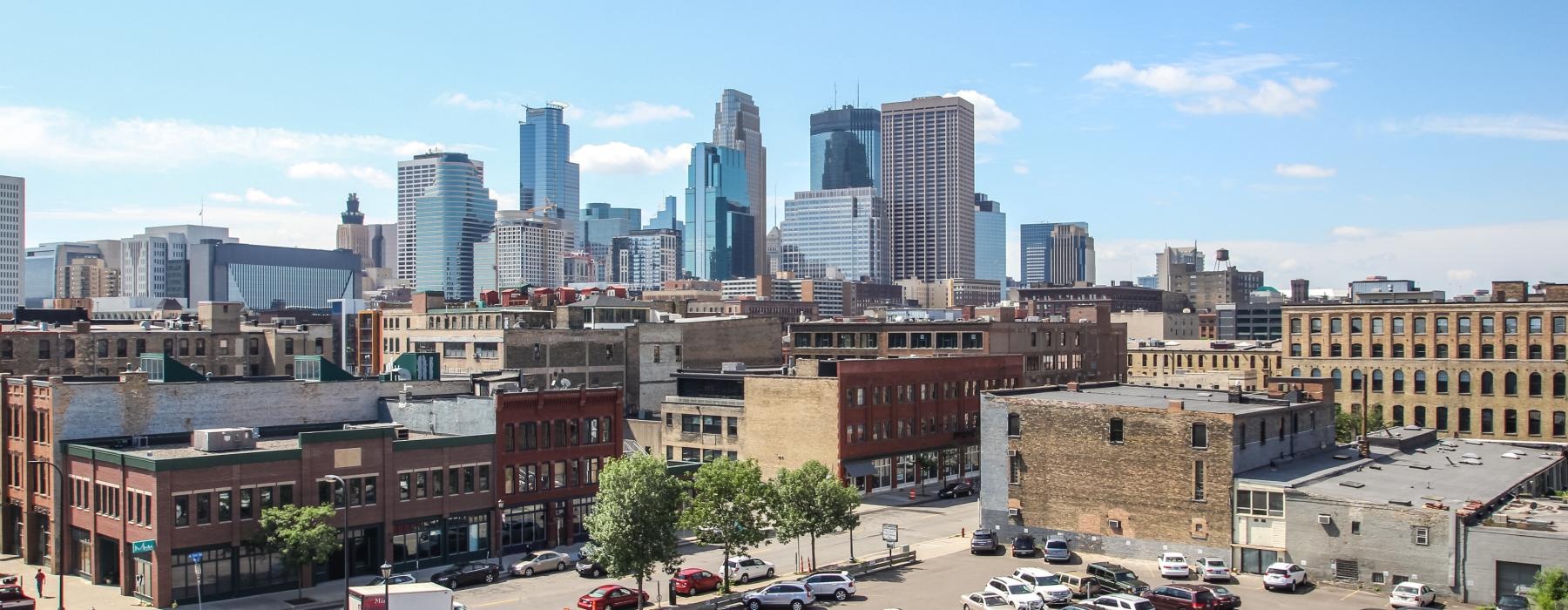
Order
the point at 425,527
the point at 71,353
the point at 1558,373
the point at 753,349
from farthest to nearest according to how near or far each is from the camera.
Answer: the point at 753,349
the point at 71,353
the point at 1558,373
the point at 425,527

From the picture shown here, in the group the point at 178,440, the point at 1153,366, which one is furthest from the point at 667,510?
the point at 1153,366

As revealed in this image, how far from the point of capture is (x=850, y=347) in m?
137

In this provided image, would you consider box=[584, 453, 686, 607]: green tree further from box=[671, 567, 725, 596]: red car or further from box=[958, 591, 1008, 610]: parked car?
box=[958, 591, 1008, 610]: parked car

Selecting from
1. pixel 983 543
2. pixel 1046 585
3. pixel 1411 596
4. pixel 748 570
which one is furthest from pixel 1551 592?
pixel 748 570

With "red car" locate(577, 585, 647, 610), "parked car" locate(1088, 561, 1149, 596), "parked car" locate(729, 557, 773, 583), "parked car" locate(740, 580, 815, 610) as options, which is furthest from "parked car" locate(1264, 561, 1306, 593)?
"red car" locate(577, 585, 647, 610)

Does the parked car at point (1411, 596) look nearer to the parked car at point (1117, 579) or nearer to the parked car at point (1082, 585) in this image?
the parked car at point (1117, 579)

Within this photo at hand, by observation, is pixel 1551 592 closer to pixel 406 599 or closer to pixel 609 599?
pixel 609 599

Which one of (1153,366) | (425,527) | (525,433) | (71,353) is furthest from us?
(1153,366)

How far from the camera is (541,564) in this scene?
68438mm

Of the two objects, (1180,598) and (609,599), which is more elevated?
(1180,598)

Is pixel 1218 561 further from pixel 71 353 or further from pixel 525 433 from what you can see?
pixel 71 353

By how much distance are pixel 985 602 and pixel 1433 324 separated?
234 ft

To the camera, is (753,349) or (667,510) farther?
(753,349)

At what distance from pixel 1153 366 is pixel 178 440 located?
138 metres
